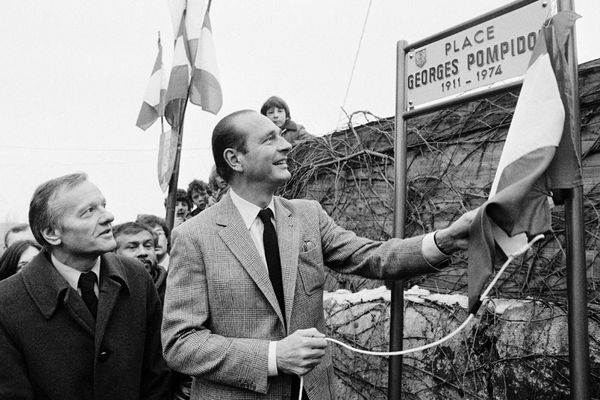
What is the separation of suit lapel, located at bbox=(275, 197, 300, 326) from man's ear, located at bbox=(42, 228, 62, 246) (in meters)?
0.87

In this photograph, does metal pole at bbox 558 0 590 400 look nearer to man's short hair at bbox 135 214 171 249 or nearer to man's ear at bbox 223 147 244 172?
man's ear at bbox 223 147 244 172

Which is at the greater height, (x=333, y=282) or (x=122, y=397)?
(x=333, y=282)

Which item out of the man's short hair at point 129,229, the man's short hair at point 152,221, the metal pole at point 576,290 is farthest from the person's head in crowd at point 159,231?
the metal pole at point 576,290

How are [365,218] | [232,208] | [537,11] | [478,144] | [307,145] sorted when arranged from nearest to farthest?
[537,11] → [232,208] → [478,144] → [365,218] → [307,145]

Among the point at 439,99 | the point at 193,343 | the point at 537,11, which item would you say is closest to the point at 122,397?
the point at 193,343

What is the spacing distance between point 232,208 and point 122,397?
87 cm

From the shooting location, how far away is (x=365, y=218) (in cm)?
386

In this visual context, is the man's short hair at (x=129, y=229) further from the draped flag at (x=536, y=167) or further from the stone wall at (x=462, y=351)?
the draped flag at (x=536, y=167)

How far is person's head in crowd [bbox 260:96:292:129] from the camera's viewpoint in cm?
511

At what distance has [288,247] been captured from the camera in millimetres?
2023

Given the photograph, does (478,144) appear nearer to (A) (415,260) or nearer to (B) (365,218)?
(B) (365,218)

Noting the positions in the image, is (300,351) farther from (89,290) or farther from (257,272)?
(89,290)

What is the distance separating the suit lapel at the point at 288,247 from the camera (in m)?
1.94

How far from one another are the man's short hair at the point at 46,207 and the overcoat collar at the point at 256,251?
650 mm
